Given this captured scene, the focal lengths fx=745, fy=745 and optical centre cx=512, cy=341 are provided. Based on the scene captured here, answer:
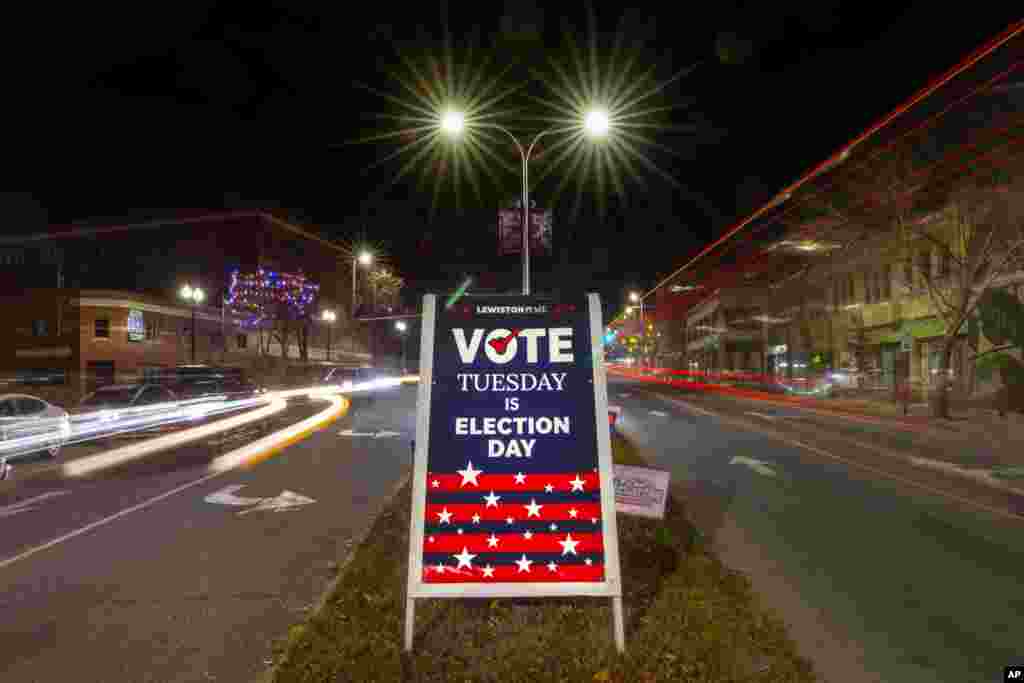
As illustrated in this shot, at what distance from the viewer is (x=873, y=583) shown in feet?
22.0

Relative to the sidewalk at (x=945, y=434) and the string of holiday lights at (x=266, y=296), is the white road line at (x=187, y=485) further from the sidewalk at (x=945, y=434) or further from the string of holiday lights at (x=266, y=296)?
the string of holiday lights at (x=266, y=296)

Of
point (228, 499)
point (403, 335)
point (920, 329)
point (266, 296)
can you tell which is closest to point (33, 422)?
point (228, 499)

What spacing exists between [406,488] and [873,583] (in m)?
6.61

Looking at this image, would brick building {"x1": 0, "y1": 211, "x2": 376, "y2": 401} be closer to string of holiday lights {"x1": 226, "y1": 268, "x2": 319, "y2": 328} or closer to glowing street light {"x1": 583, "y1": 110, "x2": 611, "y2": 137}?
string of holiday lights {"x1": 226, "y1": 268, "x2": 319, "y2": 328}

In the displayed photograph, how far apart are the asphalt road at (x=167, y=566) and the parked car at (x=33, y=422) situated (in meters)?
1.40

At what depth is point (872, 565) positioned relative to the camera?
7.30m

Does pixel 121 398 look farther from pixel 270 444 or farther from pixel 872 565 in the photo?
pixel 872 565

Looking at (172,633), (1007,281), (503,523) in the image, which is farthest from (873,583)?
(1007,281)

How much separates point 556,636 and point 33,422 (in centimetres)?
1423

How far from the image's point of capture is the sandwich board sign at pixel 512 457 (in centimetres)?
489

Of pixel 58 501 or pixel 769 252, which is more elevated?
pixel 769 252

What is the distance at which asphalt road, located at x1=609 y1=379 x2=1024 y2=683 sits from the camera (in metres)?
5.12

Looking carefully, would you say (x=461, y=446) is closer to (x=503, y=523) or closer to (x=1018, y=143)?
(x=503, y=523)

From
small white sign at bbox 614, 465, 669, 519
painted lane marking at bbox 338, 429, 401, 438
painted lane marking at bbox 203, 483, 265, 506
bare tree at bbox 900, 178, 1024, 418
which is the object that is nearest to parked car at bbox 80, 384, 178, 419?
painted lane marking at bbox 338, 429, 401, 438
